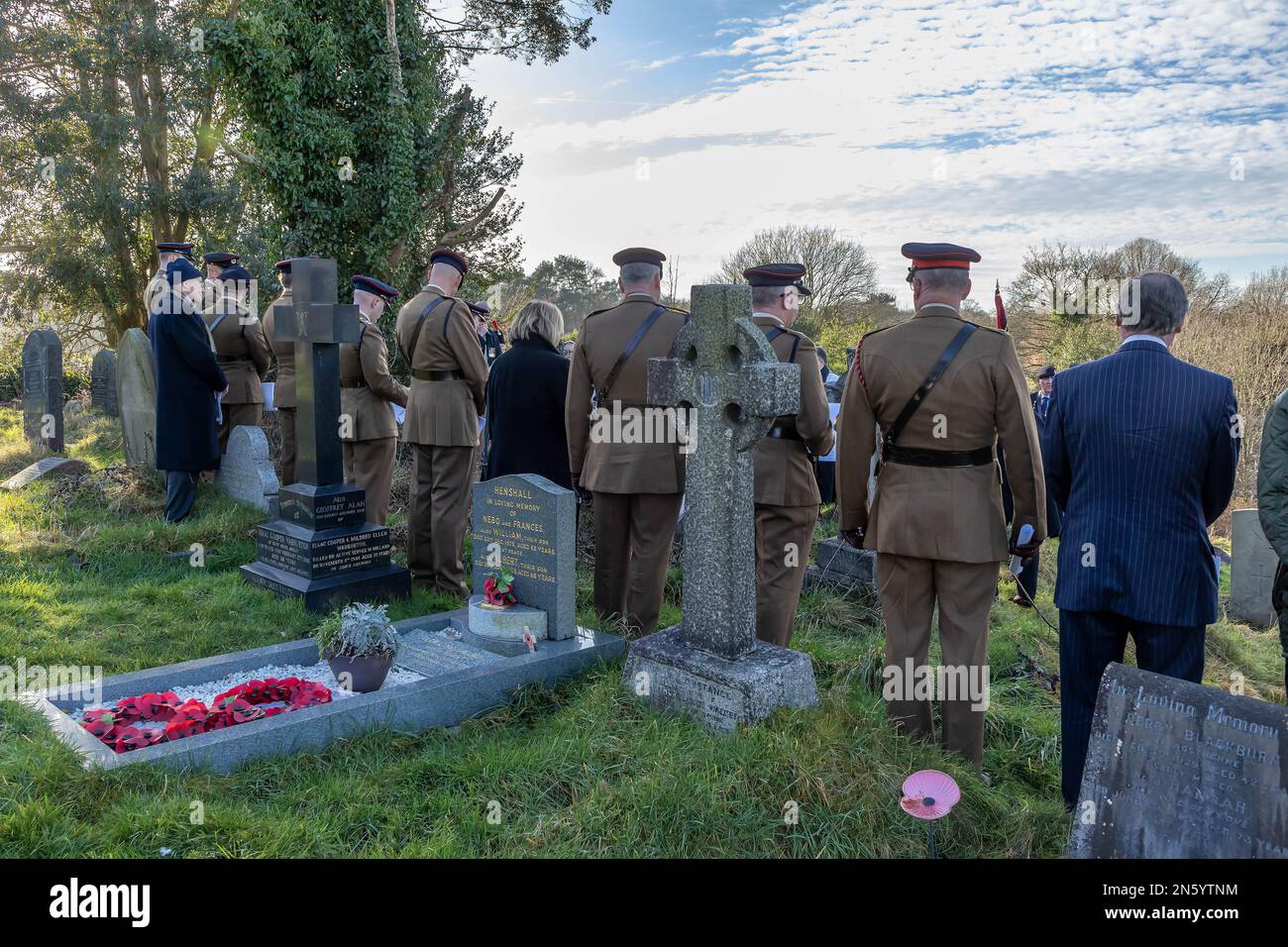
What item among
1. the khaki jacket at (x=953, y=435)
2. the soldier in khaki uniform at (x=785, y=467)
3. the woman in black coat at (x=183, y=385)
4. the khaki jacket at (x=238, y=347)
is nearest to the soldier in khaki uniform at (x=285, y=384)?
the woman in black coat at (x=183, y=385)

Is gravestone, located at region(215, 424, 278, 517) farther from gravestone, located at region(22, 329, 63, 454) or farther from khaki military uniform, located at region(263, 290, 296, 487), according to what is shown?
gravestone, located at region(22, 329, 63, 454)

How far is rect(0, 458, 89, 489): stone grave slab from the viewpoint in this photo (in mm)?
9414

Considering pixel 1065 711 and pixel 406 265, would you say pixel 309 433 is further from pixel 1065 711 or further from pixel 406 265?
pixel 406 265

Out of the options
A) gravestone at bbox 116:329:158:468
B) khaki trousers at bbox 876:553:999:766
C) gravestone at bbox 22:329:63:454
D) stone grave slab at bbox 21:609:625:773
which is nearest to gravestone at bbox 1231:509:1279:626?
khaki trousers at bbox 876:553:999:766

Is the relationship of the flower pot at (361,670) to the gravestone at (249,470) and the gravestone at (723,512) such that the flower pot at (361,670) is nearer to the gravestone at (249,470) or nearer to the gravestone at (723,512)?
the gravestone at (723,512)

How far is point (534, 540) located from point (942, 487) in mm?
2541

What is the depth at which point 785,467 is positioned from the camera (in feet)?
16.5

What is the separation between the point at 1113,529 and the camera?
370 centimetres

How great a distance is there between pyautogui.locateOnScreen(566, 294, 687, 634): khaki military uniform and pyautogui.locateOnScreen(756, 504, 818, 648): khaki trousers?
0.59 meters

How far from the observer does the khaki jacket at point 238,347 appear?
355 inches

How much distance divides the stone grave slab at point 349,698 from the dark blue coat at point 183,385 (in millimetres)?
3405

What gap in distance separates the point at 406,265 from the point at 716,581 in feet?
36.9

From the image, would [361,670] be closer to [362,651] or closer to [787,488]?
[362,651]
